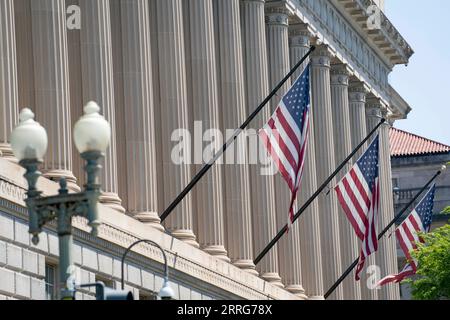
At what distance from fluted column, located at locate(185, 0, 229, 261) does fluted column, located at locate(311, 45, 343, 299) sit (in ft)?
63.7

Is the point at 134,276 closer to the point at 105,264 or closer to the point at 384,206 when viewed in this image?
the point at 105,264

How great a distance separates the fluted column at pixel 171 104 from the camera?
64312mm

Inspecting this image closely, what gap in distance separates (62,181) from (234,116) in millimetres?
43127

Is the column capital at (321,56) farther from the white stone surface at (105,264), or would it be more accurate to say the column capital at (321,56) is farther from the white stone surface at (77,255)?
the white stone surface at (77,255)

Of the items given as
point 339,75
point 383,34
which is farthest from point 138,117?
point 383,34

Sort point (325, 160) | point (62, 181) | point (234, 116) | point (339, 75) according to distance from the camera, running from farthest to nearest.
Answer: point (339, 75), point (325, 160), point (234, 116), point (62, 181)

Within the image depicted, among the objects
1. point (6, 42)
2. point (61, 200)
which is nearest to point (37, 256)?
point (6, 42)

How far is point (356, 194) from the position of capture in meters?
69.6

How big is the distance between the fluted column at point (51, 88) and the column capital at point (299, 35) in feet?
110

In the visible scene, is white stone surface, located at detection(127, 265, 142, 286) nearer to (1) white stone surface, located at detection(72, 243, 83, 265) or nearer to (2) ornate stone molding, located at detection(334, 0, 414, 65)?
(1) white stone surface, located at detection(72, 243, 83, 265)

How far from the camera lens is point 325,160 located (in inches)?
3465

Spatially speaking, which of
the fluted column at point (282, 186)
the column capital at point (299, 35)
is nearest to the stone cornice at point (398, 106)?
the column capital at point (299, 35)

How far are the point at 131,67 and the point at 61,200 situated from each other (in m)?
32.1
